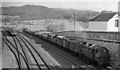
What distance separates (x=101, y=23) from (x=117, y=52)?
886 inches

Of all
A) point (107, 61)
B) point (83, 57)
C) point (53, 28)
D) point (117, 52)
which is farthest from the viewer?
point (53, 28)

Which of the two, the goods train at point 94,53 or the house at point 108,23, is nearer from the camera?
the goods train at point 94,53

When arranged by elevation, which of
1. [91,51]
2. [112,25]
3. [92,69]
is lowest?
[92,69]

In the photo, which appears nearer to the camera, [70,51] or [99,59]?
[99,59]

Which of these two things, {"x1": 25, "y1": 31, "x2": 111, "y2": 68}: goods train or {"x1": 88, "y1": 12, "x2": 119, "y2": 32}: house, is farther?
{"x1": 88, "y1": 12, "x2": 119, "y2": 32}: house

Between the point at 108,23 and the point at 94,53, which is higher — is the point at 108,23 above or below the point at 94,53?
above

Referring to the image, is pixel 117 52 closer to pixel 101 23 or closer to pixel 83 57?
pixel 83 57

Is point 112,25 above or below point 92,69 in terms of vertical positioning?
above

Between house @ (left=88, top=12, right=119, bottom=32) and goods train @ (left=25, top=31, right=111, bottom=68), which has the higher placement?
house @ (left=88, top=12, right=119, bottom=32)

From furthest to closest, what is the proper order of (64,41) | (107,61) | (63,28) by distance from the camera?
(63,28) < (64,41) < (107,61)

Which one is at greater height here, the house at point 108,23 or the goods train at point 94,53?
the house at point 108,23

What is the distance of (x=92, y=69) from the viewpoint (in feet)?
60.8

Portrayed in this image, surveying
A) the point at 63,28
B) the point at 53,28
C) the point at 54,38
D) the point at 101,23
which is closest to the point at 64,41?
the point at 54,38

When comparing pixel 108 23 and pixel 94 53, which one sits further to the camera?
pixel 108 23
